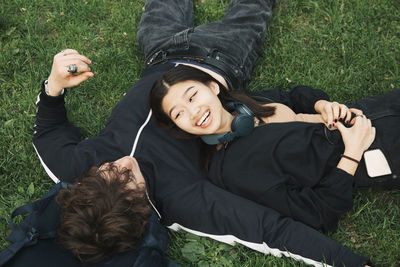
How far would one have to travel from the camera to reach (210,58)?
3.71m

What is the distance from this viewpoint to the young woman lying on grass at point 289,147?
2.87 metres

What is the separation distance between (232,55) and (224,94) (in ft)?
2.09

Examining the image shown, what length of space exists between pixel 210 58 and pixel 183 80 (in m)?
0.76

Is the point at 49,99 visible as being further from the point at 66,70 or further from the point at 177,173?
the point at 177,173

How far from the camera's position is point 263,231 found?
283cm

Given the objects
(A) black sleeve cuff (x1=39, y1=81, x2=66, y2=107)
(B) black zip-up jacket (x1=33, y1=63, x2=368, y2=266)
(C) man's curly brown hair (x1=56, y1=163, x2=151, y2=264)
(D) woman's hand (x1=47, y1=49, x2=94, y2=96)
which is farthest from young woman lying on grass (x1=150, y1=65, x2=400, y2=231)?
(A) black sleeve cuff (x1=39, y1=81, x2=66, y2=107)

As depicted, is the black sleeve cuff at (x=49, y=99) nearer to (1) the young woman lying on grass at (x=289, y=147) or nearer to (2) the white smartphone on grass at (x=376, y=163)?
(1) the young woman lying on grass at (x=289, y=147)

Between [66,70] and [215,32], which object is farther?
[215,32]

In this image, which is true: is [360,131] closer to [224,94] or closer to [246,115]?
[246,115]

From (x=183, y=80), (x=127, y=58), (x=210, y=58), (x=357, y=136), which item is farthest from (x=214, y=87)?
(x=127, y=58)

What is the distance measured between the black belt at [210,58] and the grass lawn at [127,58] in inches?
16.5

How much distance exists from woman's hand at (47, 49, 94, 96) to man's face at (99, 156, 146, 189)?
697mm

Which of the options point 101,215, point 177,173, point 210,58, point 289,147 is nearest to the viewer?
point 101,215

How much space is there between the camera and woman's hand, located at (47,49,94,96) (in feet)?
10.1
